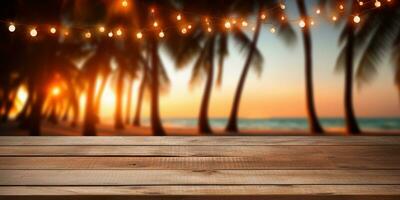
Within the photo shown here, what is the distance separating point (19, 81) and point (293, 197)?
31.6 metres

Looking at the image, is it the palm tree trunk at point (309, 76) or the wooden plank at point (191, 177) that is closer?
the wooden plank at point (191, 177)

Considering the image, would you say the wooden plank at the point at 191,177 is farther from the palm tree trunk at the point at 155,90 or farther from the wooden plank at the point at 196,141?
the palm tree trunk at the point at 155,90

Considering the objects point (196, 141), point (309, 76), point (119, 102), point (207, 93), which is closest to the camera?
point (196, 141)

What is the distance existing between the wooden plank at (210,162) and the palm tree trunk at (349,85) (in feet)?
52.1

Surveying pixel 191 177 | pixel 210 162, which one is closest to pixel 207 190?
pixel 191 177

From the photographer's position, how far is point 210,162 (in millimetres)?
1496

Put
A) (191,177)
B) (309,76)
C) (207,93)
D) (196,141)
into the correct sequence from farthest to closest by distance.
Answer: (207,93) < (309,76) < (196,141) < (191,177)

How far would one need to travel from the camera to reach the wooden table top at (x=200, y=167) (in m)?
1.27

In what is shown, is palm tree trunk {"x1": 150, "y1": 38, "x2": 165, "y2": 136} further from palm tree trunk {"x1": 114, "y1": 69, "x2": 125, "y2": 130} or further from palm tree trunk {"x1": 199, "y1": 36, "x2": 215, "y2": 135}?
palm tree trunk {"x1": 114, "y1": 69, "x2": 125, "y2": 130}

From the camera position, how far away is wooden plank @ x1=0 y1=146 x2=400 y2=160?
1568 millimetres

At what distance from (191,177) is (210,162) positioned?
13 centimetres

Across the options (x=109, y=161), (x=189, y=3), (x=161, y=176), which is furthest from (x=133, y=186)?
(x=189, y=3)

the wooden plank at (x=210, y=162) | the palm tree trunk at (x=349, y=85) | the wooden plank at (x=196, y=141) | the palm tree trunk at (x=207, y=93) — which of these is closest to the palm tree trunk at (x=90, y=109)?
the palm tree trunk at (x=207, y=93)

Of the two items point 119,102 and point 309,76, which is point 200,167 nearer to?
point 309,76
